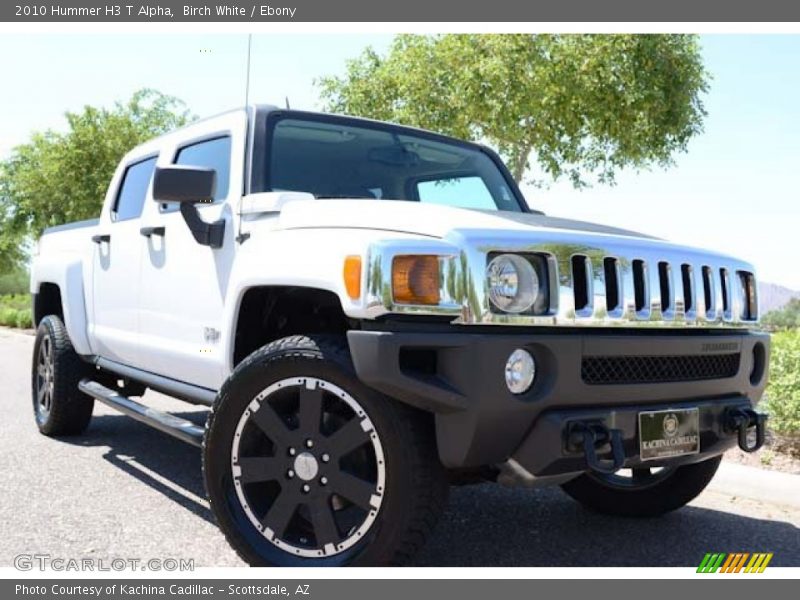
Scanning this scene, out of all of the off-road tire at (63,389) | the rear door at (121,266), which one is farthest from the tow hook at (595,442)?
the off-road tire at (63,389)

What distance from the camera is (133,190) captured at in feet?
17.7

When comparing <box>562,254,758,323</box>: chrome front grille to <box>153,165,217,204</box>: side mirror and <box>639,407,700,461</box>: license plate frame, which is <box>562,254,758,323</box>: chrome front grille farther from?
<box>153,165,217,204</box>: side mirror

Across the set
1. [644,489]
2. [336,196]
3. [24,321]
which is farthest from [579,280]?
[24,321]

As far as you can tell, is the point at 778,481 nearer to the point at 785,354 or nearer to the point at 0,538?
the point at 785,354

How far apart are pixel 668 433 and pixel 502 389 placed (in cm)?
80

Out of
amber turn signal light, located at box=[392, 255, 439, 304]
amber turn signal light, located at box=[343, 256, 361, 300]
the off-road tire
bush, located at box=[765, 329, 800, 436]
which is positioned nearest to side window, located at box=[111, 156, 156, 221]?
the off-road tire

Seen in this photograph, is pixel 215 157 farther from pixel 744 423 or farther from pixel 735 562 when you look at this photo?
pixel 735 562

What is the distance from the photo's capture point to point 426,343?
268 centimetres

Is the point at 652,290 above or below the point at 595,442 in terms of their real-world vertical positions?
above

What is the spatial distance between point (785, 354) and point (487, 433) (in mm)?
4283

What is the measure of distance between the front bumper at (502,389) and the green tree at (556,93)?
32.6 ft

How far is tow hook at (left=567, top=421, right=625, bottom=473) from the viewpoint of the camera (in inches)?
108

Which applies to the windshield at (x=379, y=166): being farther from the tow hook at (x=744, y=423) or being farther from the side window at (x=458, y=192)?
the tow hook at (x=744, y=423)

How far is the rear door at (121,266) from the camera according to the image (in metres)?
4.79
